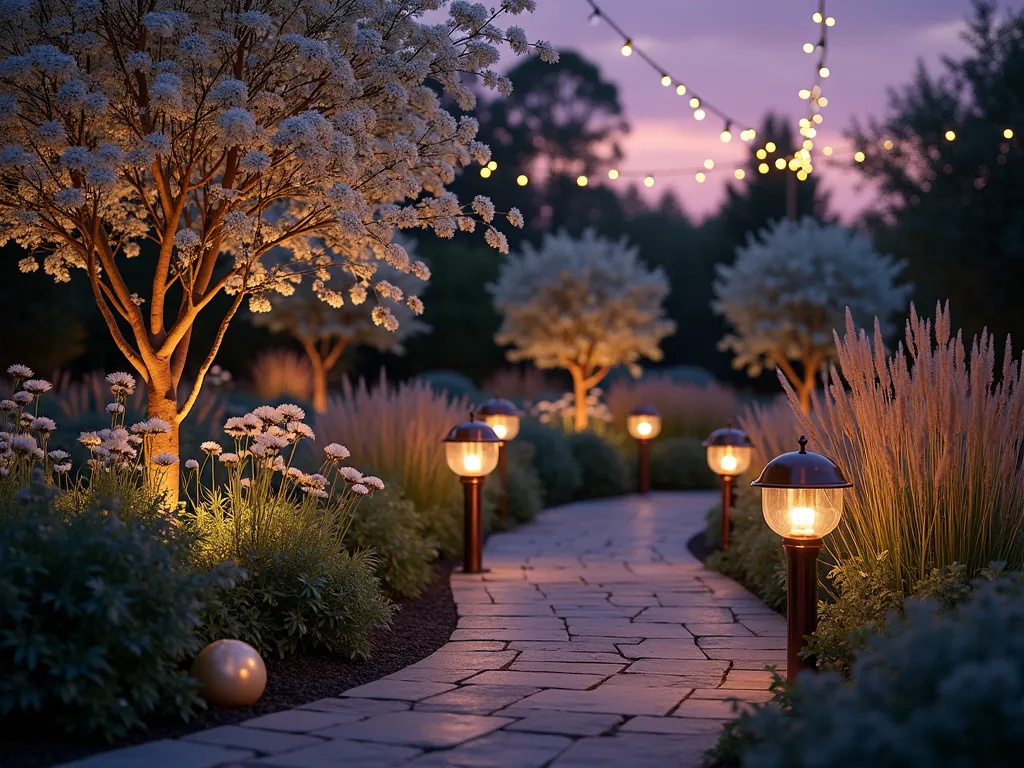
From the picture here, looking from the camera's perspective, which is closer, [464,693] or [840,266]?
[464,693]

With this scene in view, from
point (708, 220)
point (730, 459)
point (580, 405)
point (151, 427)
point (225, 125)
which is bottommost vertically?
point (730, 459)

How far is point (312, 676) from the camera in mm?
4512

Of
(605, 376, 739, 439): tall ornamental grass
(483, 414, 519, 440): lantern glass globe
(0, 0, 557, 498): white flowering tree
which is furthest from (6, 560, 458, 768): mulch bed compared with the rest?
(605, 376, 739, 439): tall ornamental grass

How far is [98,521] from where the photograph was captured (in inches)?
150

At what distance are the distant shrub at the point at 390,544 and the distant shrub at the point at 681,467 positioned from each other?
860cm

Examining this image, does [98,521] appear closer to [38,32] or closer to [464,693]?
[464,693]

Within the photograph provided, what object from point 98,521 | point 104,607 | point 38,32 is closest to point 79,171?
point 38,32

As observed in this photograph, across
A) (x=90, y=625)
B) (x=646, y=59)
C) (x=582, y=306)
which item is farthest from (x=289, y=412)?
(x=582, y=306)

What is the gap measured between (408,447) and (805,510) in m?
4.42

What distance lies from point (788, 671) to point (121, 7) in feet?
13.8

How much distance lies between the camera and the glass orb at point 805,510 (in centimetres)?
413

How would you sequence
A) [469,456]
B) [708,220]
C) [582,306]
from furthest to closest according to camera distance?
[708,220]
[582,306]
[469,456]

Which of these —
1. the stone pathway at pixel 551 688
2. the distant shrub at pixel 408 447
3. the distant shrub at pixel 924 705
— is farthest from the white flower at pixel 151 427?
the distant shrub at pixel 408 447

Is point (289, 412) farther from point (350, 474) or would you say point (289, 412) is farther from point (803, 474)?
point (803, 474)
